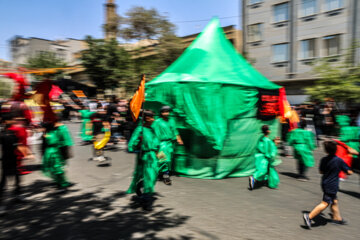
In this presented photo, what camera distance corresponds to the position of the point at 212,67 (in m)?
7.52

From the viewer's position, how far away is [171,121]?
6.98 metres

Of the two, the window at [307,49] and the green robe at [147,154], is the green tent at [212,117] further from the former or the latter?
the window at [307,49]

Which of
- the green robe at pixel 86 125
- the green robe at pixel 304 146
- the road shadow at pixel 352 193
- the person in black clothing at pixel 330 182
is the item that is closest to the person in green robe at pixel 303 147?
the green robe at pixel 304 146

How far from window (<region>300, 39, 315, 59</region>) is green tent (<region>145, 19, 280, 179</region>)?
14.3m

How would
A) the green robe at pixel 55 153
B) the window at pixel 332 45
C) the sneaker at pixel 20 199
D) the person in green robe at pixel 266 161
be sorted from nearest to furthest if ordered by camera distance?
1. the sneaker at pixel 20 199
2. the green robe at pixel 55 153
3. the person in green robe at pixel 266 161
4. the window at pixel 332 45

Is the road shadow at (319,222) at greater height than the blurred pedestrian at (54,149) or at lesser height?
lesser

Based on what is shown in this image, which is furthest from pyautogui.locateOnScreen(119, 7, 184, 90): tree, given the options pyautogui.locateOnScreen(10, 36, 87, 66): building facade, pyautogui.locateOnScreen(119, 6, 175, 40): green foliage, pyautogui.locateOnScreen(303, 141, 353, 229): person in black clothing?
pyautogui.locateOnScreen(10, 36, 87, 66): building facade

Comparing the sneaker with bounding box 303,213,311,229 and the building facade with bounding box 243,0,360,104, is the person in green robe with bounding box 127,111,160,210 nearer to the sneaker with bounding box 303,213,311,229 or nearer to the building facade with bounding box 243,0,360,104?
the sneaker with bounding box 303,213,311,229

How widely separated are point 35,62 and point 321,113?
107ft

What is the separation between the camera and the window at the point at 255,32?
875 inches

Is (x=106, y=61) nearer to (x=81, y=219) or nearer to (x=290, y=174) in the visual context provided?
(x=290, y=174)

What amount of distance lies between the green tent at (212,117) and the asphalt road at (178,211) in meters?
0.45

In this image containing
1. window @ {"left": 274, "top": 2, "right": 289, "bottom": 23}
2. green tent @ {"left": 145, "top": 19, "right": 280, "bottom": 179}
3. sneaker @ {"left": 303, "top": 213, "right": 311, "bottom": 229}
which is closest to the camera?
sneaker @ {"left": 303, "top": 213, "right": 311, "bottom": 229}

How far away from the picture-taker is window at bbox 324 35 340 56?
1831 cm
